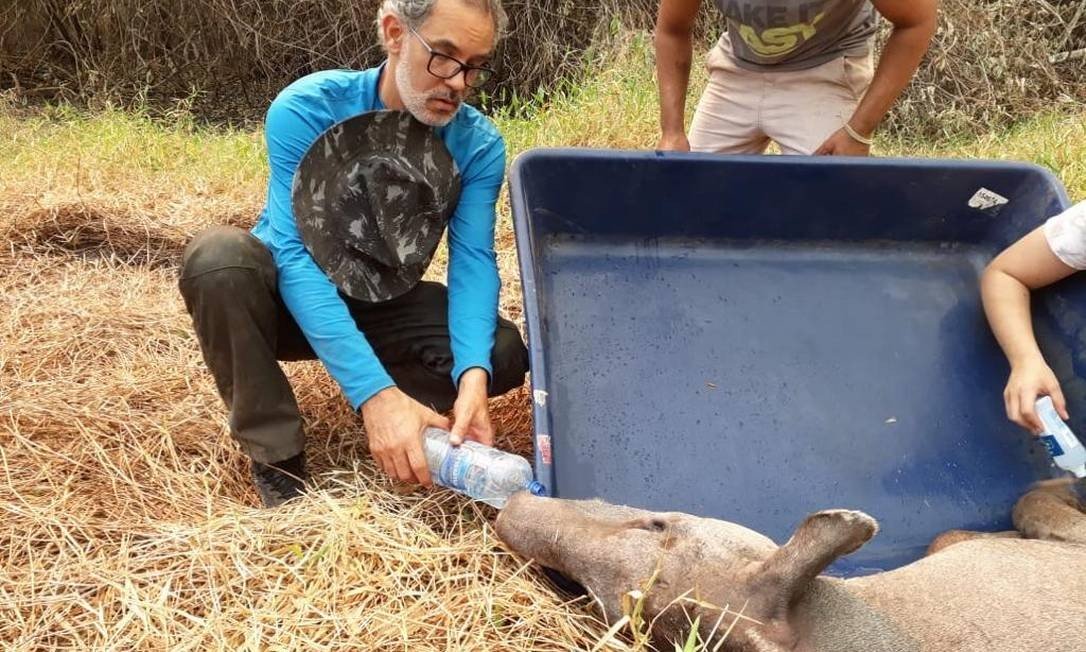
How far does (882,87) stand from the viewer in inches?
121

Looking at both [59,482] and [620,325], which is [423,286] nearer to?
[620,325]

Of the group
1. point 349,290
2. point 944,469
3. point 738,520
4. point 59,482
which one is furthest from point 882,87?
point 59,482

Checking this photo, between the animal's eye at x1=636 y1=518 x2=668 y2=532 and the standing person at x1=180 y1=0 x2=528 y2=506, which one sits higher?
the standing person at x1=180 y1=0 x2=528 y2=506

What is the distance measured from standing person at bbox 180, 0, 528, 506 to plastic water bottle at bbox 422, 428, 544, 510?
0.05 metres

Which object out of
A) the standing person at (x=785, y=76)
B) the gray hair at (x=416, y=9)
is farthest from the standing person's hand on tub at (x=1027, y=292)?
the gray hair at (x=416, y=9)

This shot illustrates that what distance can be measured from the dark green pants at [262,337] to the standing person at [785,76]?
1248 millimetres

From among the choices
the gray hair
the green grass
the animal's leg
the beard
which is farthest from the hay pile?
the green grass

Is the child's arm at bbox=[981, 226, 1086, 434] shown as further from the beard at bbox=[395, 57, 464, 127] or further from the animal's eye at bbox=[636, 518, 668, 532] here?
the beard at bbox=[395, 57, 464, 127]

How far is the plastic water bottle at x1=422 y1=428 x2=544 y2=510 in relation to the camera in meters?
2.38

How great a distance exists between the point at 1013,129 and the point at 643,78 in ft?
8.77

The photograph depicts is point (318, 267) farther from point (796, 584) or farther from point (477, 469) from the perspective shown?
point (796, 584)

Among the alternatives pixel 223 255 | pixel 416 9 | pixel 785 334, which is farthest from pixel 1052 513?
pixel 223 255

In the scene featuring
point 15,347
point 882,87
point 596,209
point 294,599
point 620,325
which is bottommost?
point 15,347

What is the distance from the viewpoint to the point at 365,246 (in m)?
2.62
